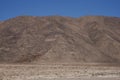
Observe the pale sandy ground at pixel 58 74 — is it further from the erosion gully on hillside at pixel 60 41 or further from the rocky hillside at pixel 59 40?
the rocky hillside at pixel 59 40

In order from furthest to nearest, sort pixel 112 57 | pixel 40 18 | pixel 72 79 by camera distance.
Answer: pixel 40 18 → pixel 112 57 → pixel 72 79

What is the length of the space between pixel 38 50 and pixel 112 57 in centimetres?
2148

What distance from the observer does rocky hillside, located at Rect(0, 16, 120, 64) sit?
271 feet

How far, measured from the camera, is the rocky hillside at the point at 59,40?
82562 millimetres

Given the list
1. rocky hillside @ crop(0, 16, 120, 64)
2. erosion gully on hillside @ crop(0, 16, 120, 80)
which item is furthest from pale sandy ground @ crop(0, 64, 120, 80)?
rocky hillside @ crop(0, 16, 120, 64)

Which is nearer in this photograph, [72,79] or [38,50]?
[72,79]

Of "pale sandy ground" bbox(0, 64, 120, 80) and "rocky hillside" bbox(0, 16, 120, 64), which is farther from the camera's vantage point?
"rocky hillside" bbox(0, 16, 120, 64)

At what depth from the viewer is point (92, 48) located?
87.9 metres

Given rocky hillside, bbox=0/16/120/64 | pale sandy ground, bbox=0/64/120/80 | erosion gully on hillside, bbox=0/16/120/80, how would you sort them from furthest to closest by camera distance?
rocky hillside, bbox=0/16/120/64
erosion gully on hillside, bbox=0/16/120/80
pale sandy ground, bbox=0/64/120/80

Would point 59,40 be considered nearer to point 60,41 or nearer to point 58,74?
point 60,41

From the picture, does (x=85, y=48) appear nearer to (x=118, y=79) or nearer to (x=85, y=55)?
(x=85, y=55)

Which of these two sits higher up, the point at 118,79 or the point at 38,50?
the point at 38,50

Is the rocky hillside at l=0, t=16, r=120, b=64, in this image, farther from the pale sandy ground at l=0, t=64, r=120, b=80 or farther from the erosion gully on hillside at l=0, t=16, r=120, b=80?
the pale sandy ground at l=0, t=64, r=120, b=80

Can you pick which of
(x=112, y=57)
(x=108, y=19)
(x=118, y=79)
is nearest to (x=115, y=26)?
(x=108, y=19)
